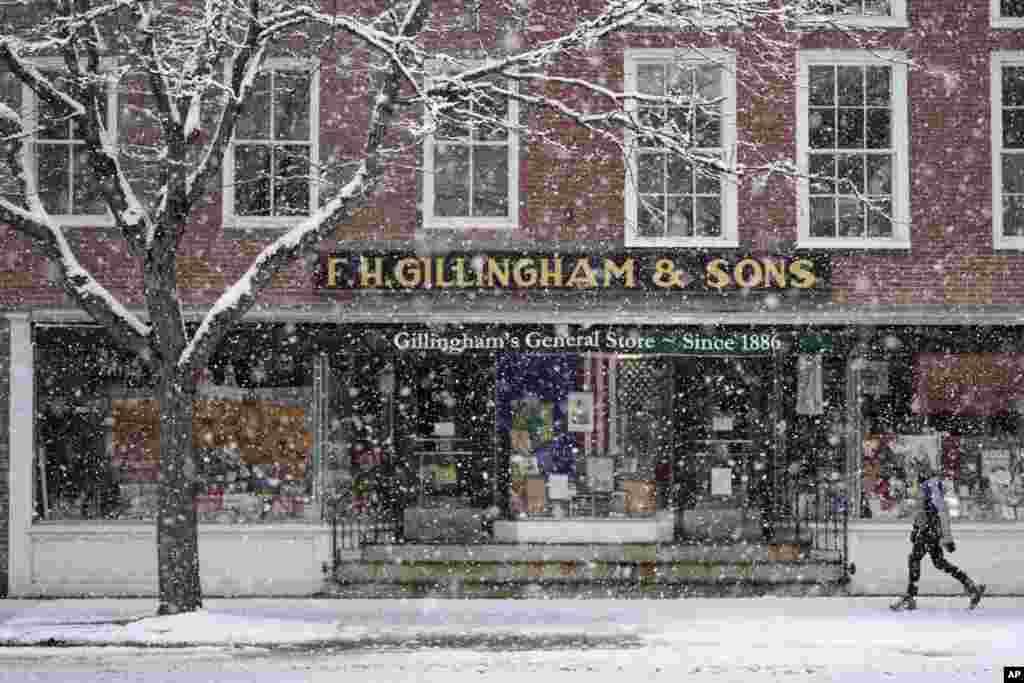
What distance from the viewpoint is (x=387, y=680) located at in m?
12.8

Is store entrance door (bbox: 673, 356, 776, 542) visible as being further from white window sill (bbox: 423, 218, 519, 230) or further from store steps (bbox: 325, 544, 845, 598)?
white window sill (bbox: 423, 218, 519, 230)

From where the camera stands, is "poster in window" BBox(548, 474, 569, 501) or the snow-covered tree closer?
the snow-covered tree

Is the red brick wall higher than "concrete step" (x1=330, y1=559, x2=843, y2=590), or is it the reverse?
the red brick wall

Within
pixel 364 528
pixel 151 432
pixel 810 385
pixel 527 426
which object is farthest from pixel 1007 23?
pixel 151 432

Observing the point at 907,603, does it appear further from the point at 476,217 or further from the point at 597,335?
the point at 476,217

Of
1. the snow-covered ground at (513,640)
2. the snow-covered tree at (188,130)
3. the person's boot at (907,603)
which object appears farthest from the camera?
the person's boot at (907,603)

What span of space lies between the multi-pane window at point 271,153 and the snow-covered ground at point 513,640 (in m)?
4.75

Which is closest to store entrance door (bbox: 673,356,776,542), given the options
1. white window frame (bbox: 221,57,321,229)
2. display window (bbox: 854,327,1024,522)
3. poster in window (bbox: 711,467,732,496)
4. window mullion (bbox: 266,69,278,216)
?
poster in window (bbox: 711,467,732,496)

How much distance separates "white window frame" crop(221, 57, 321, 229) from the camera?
20109 millimetres

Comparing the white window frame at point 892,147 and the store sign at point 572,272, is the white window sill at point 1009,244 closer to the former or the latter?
the white window frame at point 892,147

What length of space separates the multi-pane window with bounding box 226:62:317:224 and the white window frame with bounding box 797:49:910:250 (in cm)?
593

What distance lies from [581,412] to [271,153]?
491 centimetres

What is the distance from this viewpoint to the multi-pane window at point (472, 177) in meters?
20.3

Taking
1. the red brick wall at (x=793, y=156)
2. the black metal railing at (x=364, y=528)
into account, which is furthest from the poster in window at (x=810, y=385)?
the black metal railing at (x=364, y=528)
